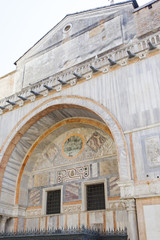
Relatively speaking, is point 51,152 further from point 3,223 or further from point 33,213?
point 3,223

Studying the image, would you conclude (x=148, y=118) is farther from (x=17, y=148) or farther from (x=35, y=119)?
(x=17, y=148)

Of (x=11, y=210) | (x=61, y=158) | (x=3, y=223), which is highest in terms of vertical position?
(x=61, y=158)

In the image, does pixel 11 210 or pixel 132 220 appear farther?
pixel 11 210

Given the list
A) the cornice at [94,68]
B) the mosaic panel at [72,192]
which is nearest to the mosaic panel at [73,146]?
the mosaic panel at [72,192]

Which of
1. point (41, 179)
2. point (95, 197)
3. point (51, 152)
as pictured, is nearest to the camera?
point (95, 197)

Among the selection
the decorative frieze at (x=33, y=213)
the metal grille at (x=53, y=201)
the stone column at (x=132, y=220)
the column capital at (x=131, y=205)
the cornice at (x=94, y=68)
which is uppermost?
the cornice at (x=94, y=68)

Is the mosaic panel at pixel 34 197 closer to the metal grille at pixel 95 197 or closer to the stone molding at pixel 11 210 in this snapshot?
the stone molding at pixel 11 210

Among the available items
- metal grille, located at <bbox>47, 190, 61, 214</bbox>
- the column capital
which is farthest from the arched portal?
the column capital

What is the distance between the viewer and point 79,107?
10.8 metres

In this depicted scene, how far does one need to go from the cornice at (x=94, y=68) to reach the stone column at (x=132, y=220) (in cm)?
528

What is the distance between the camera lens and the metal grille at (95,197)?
35.3 ft

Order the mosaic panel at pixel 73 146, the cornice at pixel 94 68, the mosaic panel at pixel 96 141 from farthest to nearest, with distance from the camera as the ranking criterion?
the mosaic panel at pixel 73 146, the mosaic panel at pixel 96 141, the cornice at pixel 94 68

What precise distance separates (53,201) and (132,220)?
5.56 metres

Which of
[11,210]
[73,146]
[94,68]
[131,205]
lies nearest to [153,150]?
[131,205]
